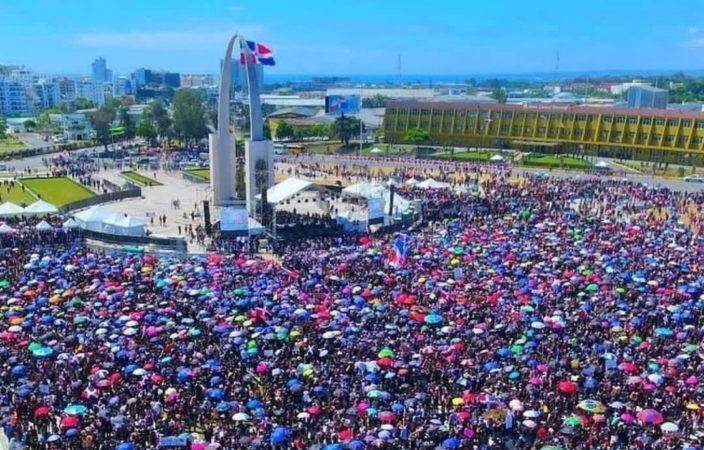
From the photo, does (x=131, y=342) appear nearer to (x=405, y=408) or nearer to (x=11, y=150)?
(x=405, y=408)

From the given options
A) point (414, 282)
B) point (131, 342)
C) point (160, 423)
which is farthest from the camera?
point (414, 282)

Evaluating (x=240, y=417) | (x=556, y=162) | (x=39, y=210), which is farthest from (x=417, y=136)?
(x=240, y=417)

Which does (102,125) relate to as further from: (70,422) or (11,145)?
(70,422)

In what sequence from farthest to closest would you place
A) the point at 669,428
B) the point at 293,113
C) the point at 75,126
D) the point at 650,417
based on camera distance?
the point at 293,113, the point at 75,126, the point at 650,417, the point at 669,428

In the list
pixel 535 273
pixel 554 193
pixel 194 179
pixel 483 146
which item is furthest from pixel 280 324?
pixel 483 146

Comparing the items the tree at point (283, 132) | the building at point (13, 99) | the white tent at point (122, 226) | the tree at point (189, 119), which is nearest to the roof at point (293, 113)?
the tree at point (283, 132)

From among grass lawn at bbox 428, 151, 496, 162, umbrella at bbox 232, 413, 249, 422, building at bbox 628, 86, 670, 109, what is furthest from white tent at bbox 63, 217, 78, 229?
building at bbox 628, 86, 670, 109

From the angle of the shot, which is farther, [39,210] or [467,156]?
[467,156]
